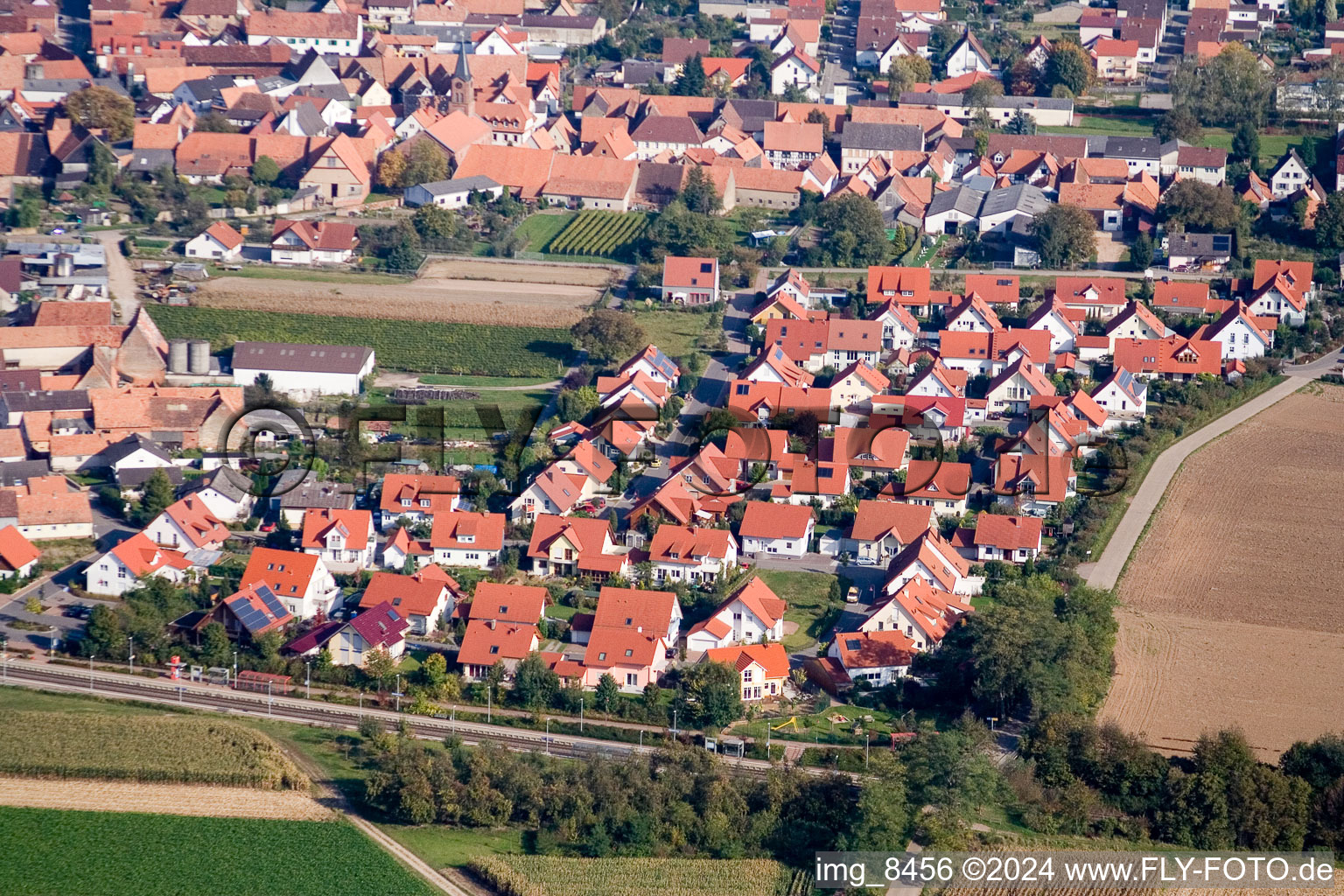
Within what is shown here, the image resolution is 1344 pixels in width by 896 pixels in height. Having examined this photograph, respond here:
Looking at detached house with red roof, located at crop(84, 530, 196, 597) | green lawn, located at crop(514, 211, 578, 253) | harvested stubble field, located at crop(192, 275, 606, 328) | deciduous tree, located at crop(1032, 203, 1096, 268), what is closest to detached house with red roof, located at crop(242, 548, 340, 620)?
detached house with red roof, located at crop(84, 530, 196, 597)

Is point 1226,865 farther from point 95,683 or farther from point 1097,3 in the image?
point 1097,3

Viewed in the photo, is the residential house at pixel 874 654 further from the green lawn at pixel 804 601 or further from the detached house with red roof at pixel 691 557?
the detached house with red roof at pixel 691 557

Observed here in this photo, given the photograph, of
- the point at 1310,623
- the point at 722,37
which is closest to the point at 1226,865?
the point at 1310,623

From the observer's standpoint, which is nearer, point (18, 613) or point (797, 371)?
point (18, 613)

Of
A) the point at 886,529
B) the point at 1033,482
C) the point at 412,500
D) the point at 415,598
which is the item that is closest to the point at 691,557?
the point at 886,529

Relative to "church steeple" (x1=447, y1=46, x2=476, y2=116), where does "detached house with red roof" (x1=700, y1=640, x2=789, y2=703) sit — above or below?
below

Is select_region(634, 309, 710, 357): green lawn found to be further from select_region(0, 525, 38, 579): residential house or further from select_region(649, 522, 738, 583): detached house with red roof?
select_region(0, 525, 38, 579): residential house


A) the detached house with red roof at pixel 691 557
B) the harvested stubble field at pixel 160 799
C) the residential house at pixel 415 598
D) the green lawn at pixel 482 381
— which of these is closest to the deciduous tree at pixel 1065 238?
the green lawn at pixel 482 381
